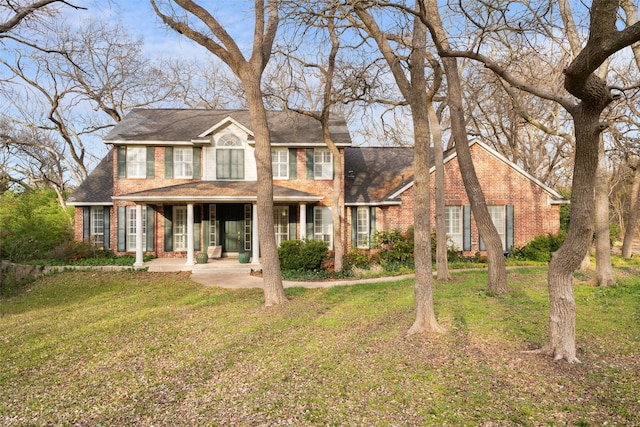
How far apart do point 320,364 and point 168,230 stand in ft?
45.7

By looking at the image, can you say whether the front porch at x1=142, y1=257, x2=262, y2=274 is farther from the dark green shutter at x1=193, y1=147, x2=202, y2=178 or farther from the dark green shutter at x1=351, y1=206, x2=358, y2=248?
the dark green shutter at x1=351, y1=206, x2=358, y2=248

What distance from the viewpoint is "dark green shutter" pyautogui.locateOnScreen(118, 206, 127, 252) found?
56.5 ft

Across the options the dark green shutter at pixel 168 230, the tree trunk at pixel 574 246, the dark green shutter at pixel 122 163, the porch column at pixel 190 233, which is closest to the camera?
the tree trunk at pixel 574 246

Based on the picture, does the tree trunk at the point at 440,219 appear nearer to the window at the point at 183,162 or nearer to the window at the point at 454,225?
the window at the point at 454,225

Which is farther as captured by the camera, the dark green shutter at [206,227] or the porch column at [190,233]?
the dark green shutter at [206,227]

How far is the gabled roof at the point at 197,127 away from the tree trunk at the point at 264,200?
21.6 feet

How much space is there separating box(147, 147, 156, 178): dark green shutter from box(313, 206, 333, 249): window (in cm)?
742

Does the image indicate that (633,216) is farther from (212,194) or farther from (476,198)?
(212,194)

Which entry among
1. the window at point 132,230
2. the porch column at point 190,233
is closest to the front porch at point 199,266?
the porch column at point 190,233

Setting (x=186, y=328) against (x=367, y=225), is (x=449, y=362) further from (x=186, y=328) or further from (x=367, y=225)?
(x=367, y=225)

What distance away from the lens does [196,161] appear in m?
17.3

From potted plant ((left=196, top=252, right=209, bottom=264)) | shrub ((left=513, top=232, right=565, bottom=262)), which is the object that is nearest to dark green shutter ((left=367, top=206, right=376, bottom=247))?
shrub ((left=513, top=232, right=565, bottom=262))

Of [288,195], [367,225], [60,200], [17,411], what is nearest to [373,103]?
[288,195]

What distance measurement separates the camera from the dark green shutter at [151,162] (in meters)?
17.2
